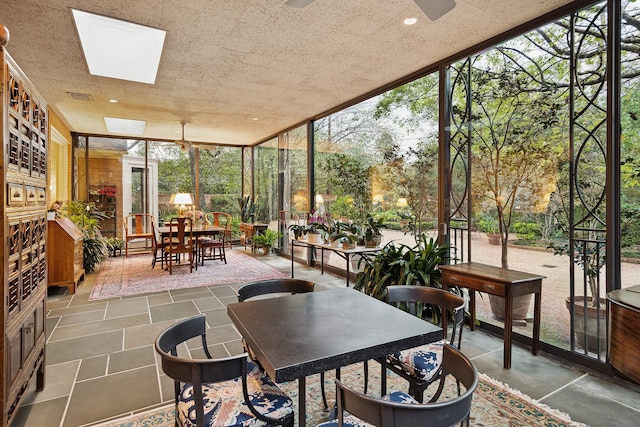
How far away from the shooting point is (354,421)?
130 cm

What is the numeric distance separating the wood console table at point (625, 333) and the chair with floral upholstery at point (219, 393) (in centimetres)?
126

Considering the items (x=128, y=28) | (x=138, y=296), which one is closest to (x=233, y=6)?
(x=128, y=28)

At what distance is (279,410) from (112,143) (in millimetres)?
8470

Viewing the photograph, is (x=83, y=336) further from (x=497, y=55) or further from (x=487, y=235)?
(x=497, y=55)

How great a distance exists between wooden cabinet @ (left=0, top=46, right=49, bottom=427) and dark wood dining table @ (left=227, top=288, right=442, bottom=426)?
1.06 m

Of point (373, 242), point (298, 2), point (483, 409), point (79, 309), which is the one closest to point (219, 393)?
point (483, 409)

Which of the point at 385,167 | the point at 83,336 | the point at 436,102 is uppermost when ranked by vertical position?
the point at 436,102

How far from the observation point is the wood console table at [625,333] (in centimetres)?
120

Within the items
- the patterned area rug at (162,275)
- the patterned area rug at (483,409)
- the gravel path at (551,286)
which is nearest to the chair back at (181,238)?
the patterned area rug at (162,275)

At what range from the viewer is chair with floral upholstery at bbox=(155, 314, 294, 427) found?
1198mm

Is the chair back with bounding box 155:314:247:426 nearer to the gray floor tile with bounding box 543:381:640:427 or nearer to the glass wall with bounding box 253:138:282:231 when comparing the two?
the gray floor tile with bounding box 543:381:640:427

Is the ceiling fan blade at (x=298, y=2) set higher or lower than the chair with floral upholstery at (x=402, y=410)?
higher

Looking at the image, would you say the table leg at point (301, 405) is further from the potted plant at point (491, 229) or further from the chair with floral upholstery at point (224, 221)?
the chair with floral upholstery at point (224, 221)

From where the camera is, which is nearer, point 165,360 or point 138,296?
point 165,360
